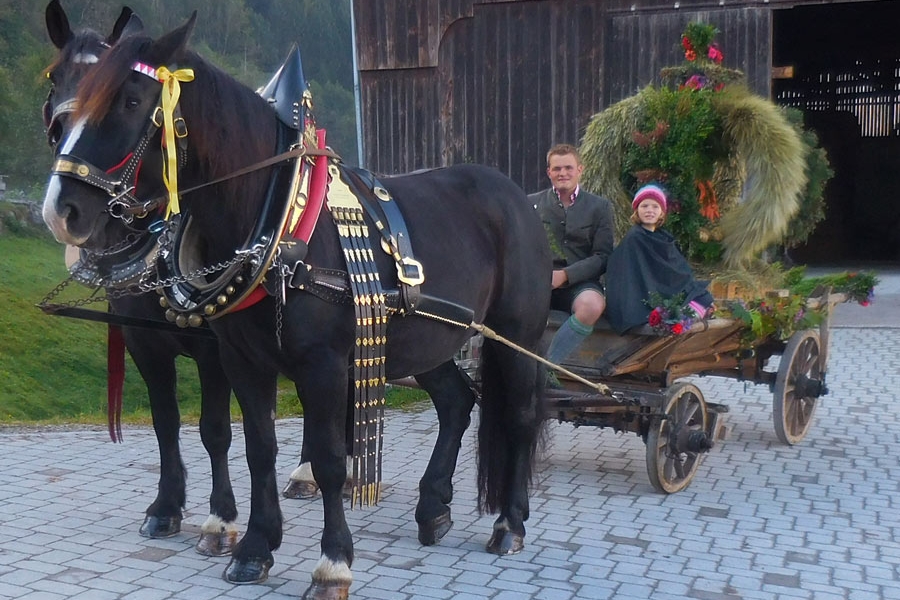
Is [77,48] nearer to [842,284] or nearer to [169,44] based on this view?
[169,44]

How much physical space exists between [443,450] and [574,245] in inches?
60.0

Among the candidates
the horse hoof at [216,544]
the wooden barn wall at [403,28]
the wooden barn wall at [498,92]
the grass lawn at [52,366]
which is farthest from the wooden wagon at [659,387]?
the wooden barn wall at [403,28]

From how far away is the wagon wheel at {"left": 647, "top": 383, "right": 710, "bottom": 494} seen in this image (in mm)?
5246

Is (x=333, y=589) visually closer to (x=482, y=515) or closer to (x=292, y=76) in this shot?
(x=482, y=515)

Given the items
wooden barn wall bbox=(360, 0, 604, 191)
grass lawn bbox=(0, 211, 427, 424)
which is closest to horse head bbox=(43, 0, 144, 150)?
grass lawn bbox=(0, 211, 427, 424)

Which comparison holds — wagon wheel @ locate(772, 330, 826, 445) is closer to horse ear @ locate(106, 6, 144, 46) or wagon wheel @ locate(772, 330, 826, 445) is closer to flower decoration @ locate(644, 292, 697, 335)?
flower decoration @ locate(644, 292, 697, 335)

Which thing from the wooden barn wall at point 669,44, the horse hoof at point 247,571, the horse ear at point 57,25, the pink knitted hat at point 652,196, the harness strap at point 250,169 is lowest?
the horse hoof at point 247,571

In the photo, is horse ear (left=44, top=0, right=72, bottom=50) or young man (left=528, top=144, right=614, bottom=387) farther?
young man (left=528, top=144, right=614, bottom=387)

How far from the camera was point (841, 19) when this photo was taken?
18.5 meters

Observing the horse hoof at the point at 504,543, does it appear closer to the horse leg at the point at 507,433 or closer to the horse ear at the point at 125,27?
the horse leg at the point at 507,433

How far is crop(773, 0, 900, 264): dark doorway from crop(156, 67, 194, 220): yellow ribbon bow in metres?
18.3

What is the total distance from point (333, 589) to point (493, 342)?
140cm

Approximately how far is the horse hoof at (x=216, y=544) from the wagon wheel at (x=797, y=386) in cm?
359

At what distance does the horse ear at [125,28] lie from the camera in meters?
3.30
